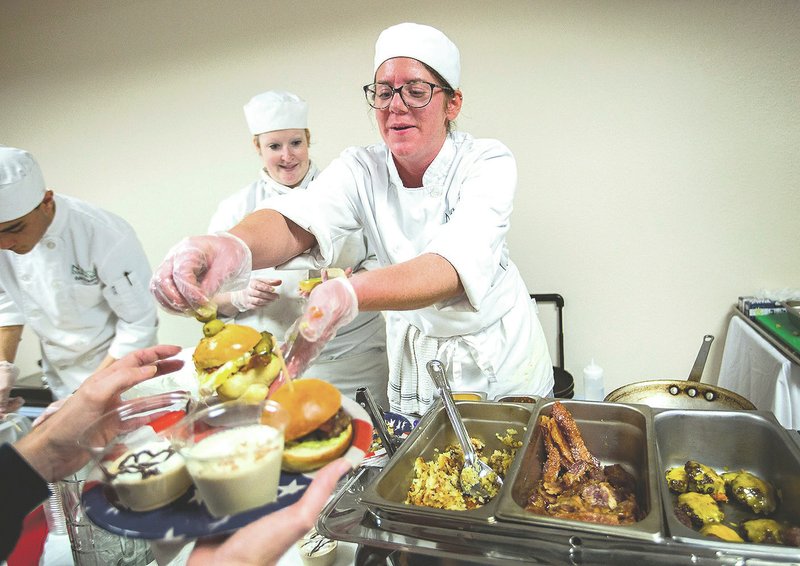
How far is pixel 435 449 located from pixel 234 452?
29.0 inches

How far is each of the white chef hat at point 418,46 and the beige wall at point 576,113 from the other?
1.57m

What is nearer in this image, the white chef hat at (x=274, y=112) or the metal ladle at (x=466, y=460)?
the metal ladle at (x=466, y=460)

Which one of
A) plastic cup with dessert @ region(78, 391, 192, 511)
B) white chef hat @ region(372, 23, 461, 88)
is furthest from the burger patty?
white chef hat @ region(372, 23, 461, 88)

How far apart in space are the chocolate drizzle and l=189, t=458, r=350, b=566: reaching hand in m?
0.18

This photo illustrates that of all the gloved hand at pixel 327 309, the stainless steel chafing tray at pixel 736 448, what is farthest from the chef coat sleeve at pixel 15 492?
the stainless steel chafing tray at pixel 736 448

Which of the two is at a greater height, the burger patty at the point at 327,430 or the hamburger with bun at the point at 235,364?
the hamburger with bun at the point at 235,364

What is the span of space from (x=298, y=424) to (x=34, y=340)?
4983 mm

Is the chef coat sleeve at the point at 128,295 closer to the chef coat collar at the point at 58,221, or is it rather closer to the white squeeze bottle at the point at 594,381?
the chef coat collar at the point at 58,221

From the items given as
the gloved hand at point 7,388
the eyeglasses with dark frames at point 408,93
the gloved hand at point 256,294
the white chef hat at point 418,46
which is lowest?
Result: the gloved hand at point 7,388

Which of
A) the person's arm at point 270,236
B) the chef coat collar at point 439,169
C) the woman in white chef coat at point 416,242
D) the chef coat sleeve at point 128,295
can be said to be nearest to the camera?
the woman in white chef coat at point 416,242

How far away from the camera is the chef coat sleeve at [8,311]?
9.31 feet

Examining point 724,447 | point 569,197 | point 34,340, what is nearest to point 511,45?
point 569,197

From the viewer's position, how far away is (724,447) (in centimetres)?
143

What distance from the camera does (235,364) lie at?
47.8 inches
